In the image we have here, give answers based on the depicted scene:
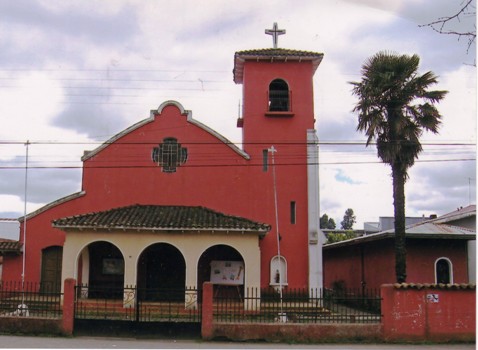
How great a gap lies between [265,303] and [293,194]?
5433 mm

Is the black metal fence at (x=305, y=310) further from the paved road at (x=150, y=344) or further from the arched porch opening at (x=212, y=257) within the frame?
the arched porch opening at (x=212, y=257)

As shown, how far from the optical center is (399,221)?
2028 centimetres

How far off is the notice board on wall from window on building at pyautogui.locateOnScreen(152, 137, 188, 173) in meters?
4.60

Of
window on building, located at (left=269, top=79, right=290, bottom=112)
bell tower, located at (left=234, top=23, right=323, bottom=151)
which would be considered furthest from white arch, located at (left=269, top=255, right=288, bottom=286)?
window on building, located at (left=269, top=79, right=290, bottom=112)

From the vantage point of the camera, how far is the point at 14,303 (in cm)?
1858

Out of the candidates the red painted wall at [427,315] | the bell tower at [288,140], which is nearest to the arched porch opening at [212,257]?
the bell tower at [288,140]

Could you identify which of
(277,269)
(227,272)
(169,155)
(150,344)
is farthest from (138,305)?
(169,155)

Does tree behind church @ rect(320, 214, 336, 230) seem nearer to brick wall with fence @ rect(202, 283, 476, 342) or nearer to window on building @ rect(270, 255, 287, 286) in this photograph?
window on building @ rect(270, 255, 287, 286)

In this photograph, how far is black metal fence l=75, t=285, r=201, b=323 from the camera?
1683 centimetres

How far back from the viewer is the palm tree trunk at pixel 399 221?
20.1 meters

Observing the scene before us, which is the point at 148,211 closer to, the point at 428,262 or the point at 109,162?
the point at 109,162

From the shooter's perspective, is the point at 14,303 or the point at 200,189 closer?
the point at 14,303

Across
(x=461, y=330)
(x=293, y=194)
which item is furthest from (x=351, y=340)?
(x=293, y=194)

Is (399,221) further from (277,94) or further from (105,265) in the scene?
(105,265)
